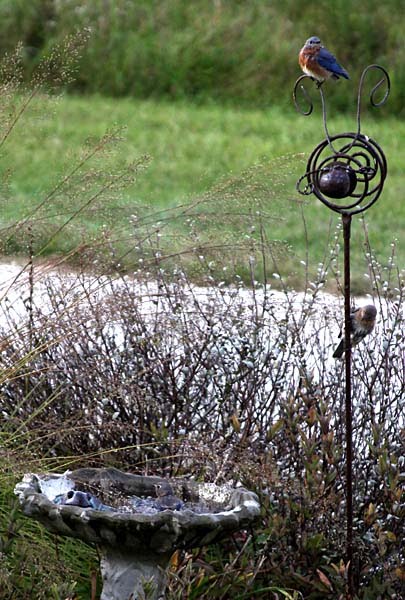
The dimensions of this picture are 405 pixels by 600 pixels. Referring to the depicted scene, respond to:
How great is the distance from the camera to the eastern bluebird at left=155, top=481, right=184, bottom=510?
2.52 metres

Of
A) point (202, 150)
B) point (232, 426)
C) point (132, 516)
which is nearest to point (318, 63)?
point (232, 426)

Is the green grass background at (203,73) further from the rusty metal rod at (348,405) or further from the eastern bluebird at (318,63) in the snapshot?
the rusty metal rod at (348,405)

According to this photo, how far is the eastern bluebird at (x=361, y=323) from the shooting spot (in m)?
2.78

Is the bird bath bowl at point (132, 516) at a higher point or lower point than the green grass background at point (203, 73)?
lower

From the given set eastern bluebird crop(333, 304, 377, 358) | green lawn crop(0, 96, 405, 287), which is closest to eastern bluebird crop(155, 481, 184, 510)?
eastern bluebird crop(333, 304, 377, 358)

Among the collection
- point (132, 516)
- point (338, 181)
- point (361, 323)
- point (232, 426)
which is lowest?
point (232, 426)

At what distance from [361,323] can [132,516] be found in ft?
2.85

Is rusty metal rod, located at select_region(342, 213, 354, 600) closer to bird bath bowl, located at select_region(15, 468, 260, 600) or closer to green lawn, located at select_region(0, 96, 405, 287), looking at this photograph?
bird bath bowl, located at select_region(15, 468, 260, 600)

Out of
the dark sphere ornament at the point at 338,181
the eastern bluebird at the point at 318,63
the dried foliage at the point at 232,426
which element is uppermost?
the eastern bluebird at the point at 318,63

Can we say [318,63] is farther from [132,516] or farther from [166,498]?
[132,516]

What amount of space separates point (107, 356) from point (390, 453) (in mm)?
924

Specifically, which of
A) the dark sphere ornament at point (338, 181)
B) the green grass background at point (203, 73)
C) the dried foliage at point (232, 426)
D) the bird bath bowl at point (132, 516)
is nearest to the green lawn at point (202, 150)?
the green grass background at point (203, 73)

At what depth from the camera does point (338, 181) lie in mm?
2613

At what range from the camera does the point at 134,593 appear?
2457 millimetres
